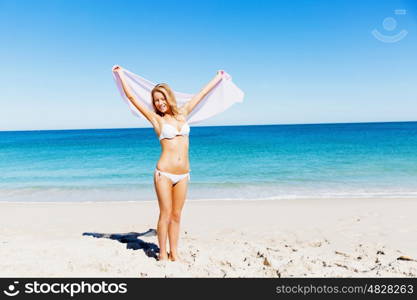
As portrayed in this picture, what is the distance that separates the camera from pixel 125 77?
18.0 ft

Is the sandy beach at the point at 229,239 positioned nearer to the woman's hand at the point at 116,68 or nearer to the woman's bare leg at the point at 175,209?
the woman's bare leg at the point at 175,209

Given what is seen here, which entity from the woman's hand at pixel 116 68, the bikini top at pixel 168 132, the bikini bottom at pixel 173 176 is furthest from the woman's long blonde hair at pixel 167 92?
the woman's hand at pixel 116 68

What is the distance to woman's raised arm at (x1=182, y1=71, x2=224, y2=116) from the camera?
503cm

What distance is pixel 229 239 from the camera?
662 centimetres

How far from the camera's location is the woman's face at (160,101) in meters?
4.62

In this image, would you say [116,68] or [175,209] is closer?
[175,209]

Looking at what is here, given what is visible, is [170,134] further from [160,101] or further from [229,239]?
[229,239]

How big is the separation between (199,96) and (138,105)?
89 cm

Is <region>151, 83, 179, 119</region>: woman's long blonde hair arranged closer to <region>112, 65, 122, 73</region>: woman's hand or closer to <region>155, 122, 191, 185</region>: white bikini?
<region>155, 122, 191, 185</region>: white bikini

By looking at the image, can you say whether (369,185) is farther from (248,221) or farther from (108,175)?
(108,175)

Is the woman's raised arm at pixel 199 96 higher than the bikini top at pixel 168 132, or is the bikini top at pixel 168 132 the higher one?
the woman's raised arm at pixel 199 96

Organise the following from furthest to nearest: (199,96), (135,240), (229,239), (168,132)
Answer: (229,239), (135,240), (199,96), (168,132)

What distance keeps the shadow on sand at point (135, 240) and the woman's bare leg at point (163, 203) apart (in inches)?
21.2

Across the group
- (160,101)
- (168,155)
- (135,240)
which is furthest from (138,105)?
(135,240)
